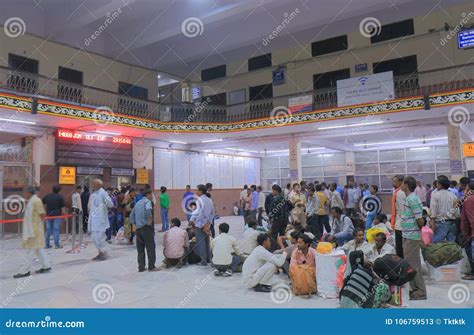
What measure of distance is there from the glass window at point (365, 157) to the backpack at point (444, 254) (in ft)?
43.7

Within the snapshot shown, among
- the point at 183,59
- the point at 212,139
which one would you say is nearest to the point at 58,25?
the point at 183,59

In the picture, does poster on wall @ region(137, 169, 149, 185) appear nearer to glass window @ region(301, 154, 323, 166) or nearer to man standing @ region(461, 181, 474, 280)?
glass window @ region(301, 154, 323, 166)

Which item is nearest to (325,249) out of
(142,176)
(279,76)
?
(142,176)

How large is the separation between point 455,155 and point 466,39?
13.1 feet

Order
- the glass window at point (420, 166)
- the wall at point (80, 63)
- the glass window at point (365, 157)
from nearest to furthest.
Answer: the wall at point (80, 63) < the glass window at point (420, 166) < the glass window at point (365, 157)

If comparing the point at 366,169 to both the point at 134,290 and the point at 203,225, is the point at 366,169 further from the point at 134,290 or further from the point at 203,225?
the point at 134,290

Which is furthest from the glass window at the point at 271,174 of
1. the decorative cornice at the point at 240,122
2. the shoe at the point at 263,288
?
the shoe at the point at 263,288

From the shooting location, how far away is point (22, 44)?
1162cm

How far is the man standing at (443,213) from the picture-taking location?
5.46 meters

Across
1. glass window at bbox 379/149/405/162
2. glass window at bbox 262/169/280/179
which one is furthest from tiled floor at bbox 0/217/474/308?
glass window at bbox 262/169/280/179

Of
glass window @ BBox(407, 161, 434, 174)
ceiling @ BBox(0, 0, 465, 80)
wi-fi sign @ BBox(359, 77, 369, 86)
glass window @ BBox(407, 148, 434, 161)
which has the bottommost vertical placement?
glass window @ BBox(407, 161, 434, 174)

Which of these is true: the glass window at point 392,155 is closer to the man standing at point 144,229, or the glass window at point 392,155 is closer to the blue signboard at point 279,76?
the blue signboard at point 279,76

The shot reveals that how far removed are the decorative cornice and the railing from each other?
238 mm

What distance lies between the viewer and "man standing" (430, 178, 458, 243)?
5.46 meters
